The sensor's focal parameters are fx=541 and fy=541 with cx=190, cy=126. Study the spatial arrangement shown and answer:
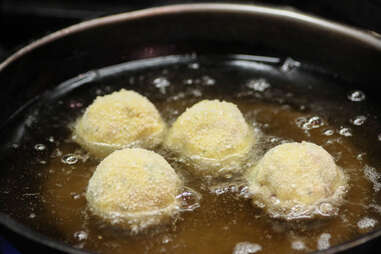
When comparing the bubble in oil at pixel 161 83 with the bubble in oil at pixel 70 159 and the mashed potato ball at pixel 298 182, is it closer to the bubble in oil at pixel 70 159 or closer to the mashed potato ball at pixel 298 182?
the bubble in oil at pixel 70 159

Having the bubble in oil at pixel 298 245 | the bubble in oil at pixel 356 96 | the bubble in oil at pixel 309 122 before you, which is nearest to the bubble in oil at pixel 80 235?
the bubble in oil at pixel 298 245

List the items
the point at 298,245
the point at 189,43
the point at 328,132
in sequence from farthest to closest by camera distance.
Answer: the point at 189,43, the point at 328,132, the point at 298,245

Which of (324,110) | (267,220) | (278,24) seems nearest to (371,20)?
(278,24)

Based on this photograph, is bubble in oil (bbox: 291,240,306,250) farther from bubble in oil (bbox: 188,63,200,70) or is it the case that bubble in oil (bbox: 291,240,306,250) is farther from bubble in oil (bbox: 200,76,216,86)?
bubble in oil (bbox: 188,63,200,70)

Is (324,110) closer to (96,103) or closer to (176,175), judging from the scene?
(176,175)

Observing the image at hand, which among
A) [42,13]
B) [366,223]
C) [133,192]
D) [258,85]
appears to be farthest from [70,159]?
[42,13]

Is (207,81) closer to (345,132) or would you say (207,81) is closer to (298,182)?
(345,132)
